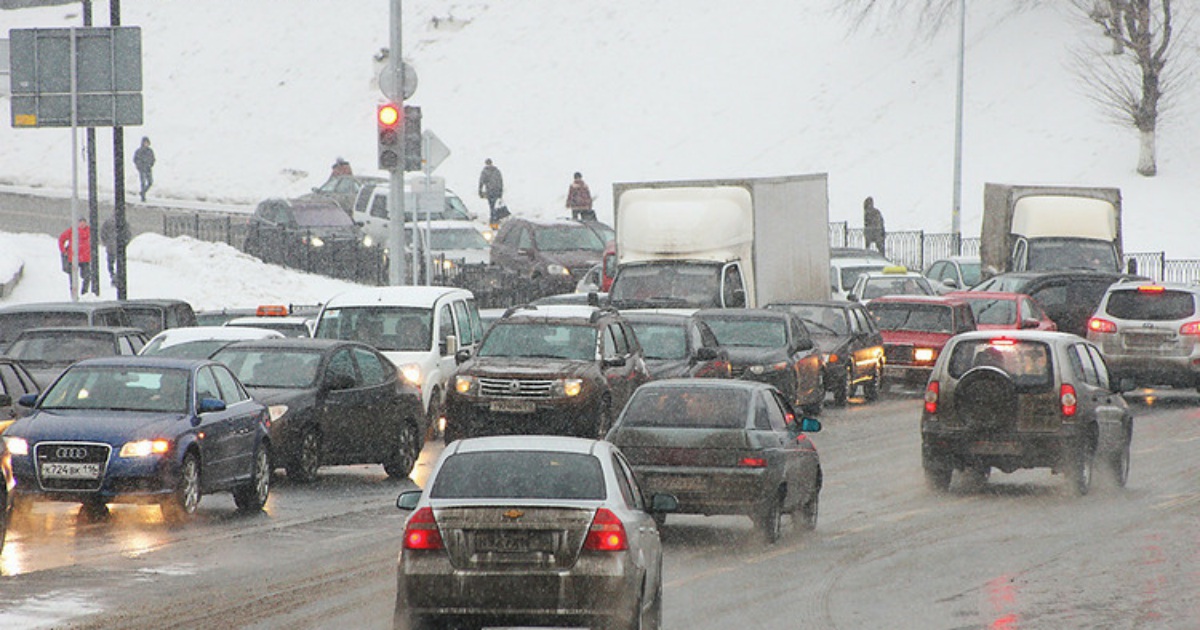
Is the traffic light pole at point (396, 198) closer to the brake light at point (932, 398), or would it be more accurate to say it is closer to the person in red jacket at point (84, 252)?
the person in red jacket at point (84, 252)

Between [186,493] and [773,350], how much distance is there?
1250cm

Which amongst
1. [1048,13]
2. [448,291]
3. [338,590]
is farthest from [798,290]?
[1048,13]

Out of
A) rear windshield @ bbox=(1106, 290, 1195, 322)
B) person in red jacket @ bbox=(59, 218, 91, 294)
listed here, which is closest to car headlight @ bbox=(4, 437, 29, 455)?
rear windshield @ bbox=(1106, 290, 1195, 322)

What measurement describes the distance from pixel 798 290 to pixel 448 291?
9.94 m

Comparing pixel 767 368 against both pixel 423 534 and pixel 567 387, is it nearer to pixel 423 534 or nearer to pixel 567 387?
pixel 567 387

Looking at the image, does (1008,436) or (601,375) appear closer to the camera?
(1008,436)

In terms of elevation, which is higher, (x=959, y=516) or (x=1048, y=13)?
(x=1048, y=13)

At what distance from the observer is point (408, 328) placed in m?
26.0

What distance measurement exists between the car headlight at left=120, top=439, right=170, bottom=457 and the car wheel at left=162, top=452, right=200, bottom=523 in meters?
0.25

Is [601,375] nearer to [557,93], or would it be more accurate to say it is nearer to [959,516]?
[959,516]

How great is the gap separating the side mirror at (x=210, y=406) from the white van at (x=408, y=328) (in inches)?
289

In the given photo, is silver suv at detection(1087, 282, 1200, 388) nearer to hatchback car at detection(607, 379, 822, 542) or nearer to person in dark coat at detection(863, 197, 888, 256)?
hatchback car at detection(607, 379, 822, 542)

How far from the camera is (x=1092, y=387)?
67.9 ft

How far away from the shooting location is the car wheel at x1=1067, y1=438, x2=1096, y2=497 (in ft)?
66.0
